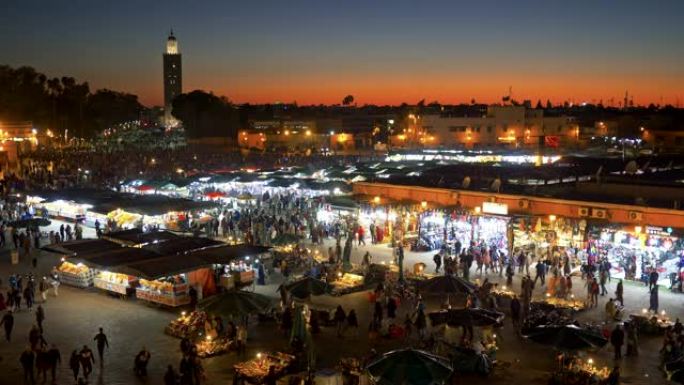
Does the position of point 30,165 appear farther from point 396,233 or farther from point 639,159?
point 639,159

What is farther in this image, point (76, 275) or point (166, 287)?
point (76, 275)

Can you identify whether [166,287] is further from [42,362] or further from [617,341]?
[617,341]

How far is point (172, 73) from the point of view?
158 metres

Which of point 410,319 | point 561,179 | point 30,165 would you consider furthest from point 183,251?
point 30,165

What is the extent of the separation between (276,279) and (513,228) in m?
8.53

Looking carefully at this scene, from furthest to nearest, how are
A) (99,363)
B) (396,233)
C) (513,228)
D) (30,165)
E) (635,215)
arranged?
(30,165) < (396,233) < (513,228) < (635,215) < (99,363)

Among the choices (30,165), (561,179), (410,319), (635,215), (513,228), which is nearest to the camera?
(410,319)

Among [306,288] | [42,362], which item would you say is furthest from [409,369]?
[42,362]

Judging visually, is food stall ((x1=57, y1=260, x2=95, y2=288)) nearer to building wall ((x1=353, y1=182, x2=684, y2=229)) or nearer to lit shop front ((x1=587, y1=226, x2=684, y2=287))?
building wall ((x1=353, y1=182, x2=684, y2=229))

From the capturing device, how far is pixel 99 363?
1520 cm

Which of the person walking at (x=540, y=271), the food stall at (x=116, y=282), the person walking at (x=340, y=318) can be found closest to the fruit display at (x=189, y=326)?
the person walking at (x=340, y=318)

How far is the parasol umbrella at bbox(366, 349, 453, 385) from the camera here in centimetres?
1190

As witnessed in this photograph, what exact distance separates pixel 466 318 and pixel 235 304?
5235 millimetres

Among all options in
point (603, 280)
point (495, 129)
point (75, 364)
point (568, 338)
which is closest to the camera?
point (568, 338)
